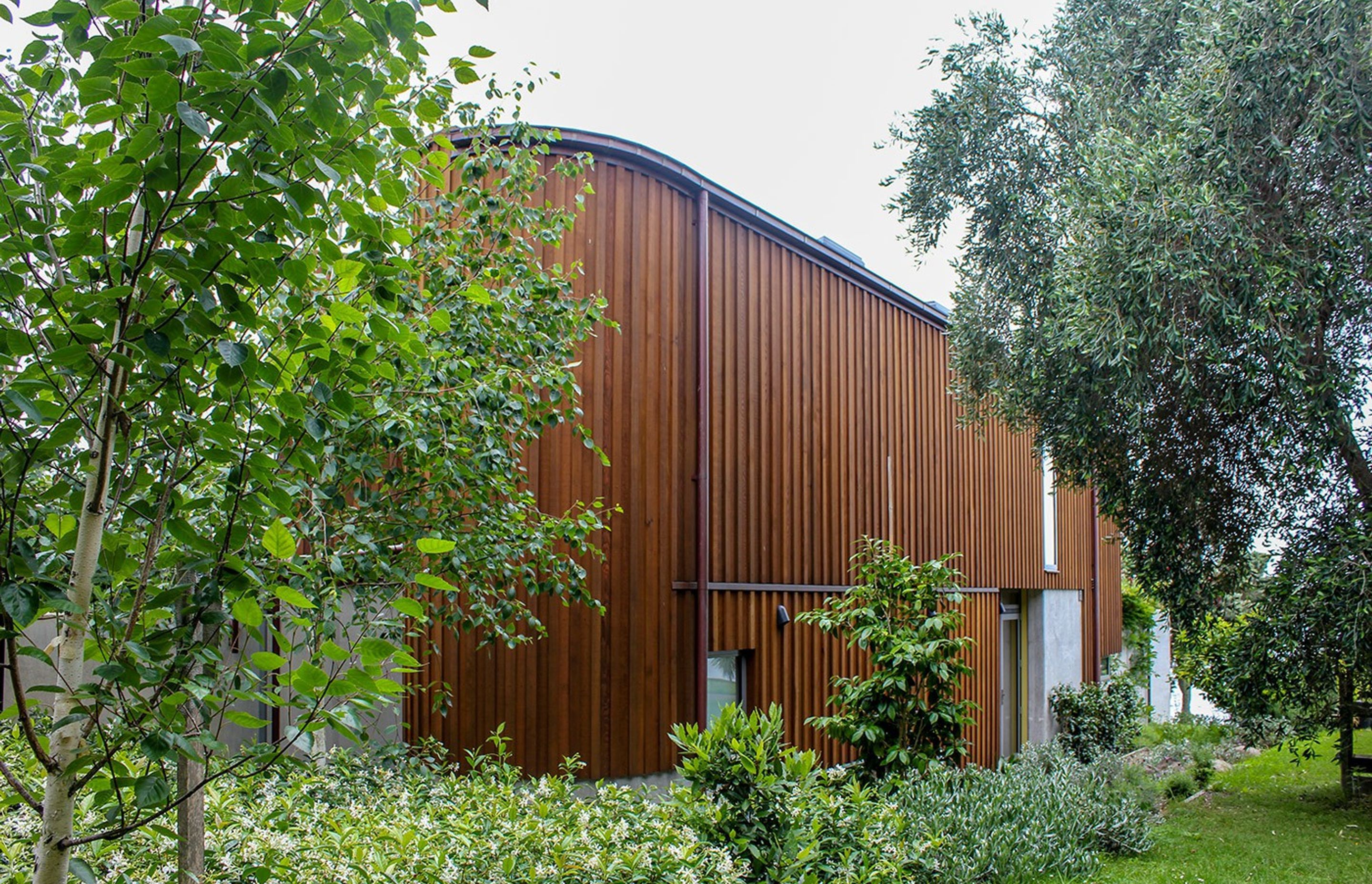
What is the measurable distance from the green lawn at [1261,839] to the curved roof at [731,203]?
6095 millimetres

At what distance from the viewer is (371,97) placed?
1546 millimetres

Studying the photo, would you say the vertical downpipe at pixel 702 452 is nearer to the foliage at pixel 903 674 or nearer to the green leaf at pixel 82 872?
the foliage at pixel 903 674

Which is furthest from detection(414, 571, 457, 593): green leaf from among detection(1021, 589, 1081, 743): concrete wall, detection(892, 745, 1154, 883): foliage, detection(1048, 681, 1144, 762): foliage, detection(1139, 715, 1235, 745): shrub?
detection(1139, 715, 1235, 745): shrub

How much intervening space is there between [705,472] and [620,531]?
102cm

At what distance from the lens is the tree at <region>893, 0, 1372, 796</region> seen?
23.8 ft

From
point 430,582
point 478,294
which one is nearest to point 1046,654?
point 478,294

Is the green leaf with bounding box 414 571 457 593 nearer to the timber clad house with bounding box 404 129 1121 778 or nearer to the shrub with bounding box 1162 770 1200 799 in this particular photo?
the timber clad house with bounding box 404 129 1121 778

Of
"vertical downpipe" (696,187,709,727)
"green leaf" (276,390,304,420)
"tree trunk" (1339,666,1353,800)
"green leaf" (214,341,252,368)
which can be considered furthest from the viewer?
"tree trunk" (1339,666,1353,800)

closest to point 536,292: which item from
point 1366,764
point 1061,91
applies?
→ point 1061,91

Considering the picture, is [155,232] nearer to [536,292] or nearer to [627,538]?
[536,292]

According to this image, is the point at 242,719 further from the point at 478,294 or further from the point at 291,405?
the point at 478,294

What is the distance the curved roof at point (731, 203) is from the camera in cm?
764

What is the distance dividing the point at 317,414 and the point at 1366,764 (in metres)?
12.1

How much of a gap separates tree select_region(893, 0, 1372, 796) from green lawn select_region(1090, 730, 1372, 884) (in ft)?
6.18
